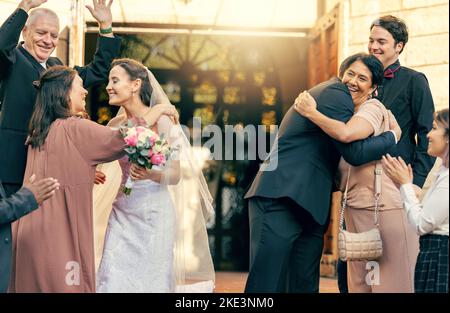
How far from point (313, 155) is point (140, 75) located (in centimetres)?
123

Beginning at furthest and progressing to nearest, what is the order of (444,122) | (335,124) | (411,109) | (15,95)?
(411,109)
(15,95)
(335,124)
(444,122)

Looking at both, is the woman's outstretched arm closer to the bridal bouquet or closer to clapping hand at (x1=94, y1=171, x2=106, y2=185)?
the bridal bouquet

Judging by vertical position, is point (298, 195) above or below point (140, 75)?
below

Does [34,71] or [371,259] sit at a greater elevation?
[34,71]

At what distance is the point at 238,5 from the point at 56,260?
610 cm

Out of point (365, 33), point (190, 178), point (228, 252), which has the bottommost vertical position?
point (228, 252)

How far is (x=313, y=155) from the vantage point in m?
4.77

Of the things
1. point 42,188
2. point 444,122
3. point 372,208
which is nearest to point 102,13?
point 42,188

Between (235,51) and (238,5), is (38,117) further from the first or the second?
(235,51)

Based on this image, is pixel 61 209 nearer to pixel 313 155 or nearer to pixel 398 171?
pixel 313 155

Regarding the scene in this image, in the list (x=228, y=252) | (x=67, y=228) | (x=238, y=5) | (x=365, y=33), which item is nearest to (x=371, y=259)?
(x=67, y=228)

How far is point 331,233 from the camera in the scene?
930cm

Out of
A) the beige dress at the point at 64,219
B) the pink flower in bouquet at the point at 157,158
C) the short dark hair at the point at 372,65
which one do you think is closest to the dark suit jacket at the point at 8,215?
the beige dress at the point at 64,219

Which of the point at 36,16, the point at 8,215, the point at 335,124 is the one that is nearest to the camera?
the point at 8,215
